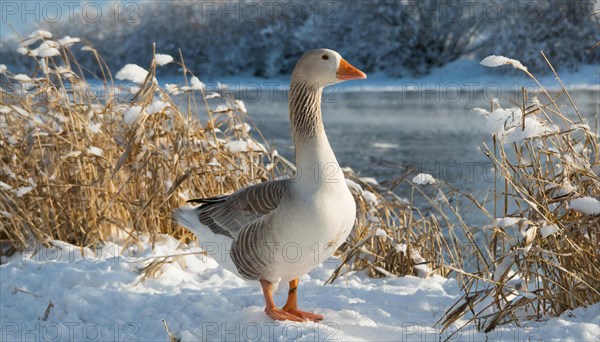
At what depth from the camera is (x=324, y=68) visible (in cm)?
327

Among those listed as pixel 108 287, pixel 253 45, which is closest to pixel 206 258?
pixel 108 287

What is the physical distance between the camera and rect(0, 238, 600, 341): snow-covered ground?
3234 millimetres

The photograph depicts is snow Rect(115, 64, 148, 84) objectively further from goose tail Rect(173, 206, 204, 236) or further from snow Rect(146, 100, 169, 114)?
goose tail Rect(173, 206, 204, 236)

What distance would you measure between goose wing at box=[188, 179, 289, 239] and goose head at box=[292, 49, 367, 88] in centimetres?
50

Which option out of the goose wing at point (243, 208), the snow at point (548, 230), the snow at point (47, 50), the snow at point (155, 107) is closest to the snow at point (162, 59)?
the snow at point (155, 107)

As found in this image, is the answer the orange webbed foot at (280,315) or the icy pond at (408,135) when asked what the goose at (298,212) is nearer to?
the orange webbed foot at (280,315)

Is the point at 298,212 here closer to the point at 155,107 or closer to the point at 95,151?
the point at 155,107

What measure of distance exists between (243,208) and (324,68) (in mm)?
757

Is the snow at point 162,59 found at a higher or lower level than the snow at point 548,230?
higher

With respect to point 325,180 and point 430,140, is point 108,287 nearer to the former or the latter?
point 325,180

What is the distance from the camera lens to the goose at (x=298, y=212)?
10.0 ft

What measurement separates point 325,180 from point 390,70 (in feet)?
92.2

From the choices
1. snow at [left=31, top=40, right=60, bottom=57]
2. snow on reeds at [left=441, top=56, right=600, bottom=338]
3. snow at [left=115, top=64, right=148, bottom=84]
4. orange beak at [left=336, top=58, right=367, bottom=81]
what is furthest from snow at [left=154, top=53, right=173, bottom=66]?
snow on reeds at [left=441, top=56, right=600, bottom=338]

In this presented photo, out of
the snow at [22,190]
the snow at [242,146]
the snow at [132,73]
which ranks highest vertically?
the snow at [132,73]
